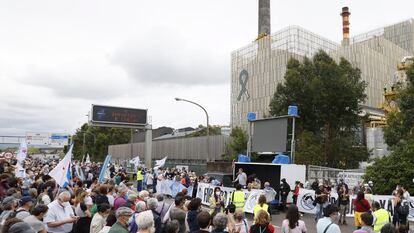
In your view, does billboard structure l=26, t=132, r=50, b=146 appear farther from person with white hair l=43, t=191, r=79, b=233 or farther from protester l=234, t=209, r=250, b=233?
protester l=234, t=209, r=250, b=233

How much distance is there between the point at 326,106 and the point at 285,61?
2835 cm

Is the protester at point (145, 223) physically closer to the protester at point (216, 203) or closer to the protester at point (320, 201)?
the protester at point (216, 203)

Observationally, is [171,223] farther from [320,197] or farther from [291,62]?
[291,62]

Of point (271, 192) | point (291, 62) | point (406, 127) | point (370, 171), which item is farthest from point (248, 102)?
point (271, 192)

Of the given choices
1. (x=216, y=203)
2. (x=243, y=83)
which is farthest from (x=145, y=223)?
(x=243, y=83)

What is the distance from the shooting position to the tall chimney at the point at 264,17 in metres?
74.4

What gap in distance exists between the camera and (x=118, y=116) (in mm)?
50094

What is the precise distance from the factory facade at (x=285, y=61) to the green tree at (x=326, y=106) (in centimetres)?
2543

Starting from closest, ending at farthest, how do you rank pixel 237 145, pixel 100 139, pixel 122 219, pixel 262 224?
pixel 122 219 → pixel 262 224 → pixel 237 145 → pixel 100 139

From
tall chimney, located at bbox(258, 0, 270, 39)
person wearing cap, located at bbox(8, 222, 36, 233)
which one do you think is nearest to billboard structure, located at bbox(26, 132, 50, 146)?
tall chimney, located at bbox(258, 0, 270, 39)

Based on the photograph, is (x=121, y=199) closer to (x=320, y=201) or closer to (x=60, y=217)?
(x=60, y=217)

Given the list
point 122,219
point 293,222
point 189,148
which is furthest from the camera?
point 189,148

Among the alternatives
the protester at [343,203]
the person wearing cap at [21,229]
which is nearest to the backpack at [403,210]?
the protester at [343,203]

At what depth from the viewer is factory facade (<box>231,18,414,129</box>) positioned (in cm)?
6581
